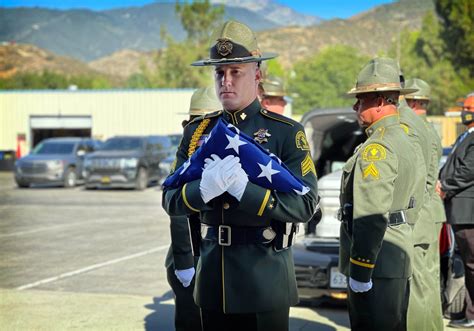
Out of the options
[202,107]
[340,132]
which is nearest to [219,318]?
[202,107]

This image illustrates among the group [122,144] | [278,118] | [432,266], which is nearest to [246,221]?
[278,118]

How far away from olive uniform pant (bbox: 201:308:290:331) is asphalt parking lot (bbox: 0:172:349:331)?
3.27 meters

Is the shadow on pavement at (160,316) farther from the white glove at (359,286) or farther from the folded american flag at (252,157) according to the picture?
the folded american flag at (252,157)

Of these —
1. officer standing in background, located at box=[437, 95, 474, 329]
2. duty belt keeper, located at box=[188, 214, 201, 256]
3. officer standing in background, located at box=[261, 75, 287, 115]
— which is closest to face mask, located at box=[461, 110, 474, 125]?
officer standing in background, located at box=[437, 95, 474, 329]

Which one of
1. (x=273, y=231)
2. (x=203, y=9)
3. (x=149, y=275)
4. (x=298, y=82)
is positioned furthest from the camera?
(x=298, y=82)

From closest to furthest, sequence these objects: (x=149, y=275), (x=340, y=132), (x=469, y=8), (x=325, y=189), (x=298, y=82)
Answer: (x=325, y=189)
(x=340, y=132)
(x=149, y=275)
(x=469, y=8)
(x=298, y=82)

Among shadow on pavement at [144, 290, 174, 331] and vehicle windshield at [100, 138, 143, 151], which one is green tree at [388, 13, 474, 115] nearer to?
vehicle windshield at [100, 138, 143, 151]

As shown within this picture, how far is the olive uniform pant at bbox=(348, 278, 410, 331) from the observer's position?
4.14 m

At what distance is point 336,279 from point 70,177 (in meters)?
18.9

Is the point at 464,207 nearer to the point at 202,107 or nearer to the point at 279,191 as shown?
the point at 202,107

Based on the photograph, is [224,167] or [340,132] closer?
[224,167]

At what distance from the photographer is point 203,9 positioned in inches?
2475

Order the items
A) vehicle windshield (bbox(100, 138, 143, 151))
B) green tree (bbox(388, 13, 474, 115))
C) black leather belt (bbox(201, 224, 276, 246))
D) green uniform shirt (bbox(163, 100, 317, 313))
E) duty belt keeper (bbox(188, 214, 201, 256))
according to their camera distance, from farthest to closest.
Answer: green tree (bbox(388, 13, 474, 115)) → vehicle windshield (bbox(100, 138, 143, 151)) → duty belt keeper (bbox(188, 214, 201, 256)) → black leather belt (bbox(201, 224, 276, 246)) → green uniform shirt (bbox(163, 100, 317, 313))

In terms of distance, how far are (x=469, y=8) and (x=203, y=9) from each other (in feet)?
90.3
